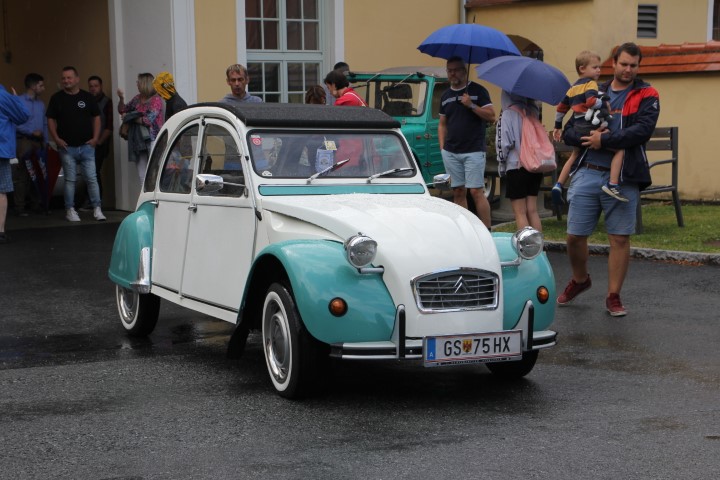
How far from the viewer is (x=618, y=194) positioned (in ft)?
27.8

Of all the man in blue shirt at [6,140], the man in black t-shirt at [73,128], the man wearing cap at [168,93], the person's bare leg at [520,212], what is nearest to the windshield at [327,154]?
the person's bare leg at [520,212]

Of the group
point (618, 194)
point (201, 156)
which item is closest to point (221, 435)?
point (201, 156)

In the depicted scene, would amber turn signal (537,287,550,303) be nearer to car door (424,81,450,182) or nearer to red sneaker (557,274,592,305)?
red sneaker (557,274,592,305)

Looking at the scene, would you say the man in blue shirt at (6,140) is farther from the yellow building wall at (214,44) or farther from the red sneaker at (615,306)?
the red sneaker at (615,306)

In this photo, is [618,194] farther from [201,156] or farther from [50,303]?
[50,303]

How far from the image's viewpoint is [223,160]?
24.2 feet

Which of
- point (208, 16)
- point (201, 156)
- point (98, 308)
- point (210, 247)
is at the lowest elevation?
point (98, 308)

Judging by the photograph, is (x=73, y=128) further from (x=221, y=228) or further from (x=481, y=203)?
(x=221, y=228)

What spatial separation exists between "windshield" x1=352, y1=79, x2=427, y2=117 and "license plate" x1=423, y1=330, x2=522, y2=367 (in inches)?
384

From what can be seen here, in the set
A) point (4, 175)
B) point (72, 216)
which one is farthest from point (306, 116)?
point (72, 216)

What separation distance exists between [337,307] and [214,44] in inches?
438

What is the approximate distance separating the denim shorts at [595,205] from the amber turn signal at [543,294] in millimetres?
2299

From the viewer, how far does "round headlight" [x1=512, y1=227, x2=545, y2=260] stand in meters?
6.47

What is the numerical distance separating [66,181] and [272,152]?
9.12 meters
